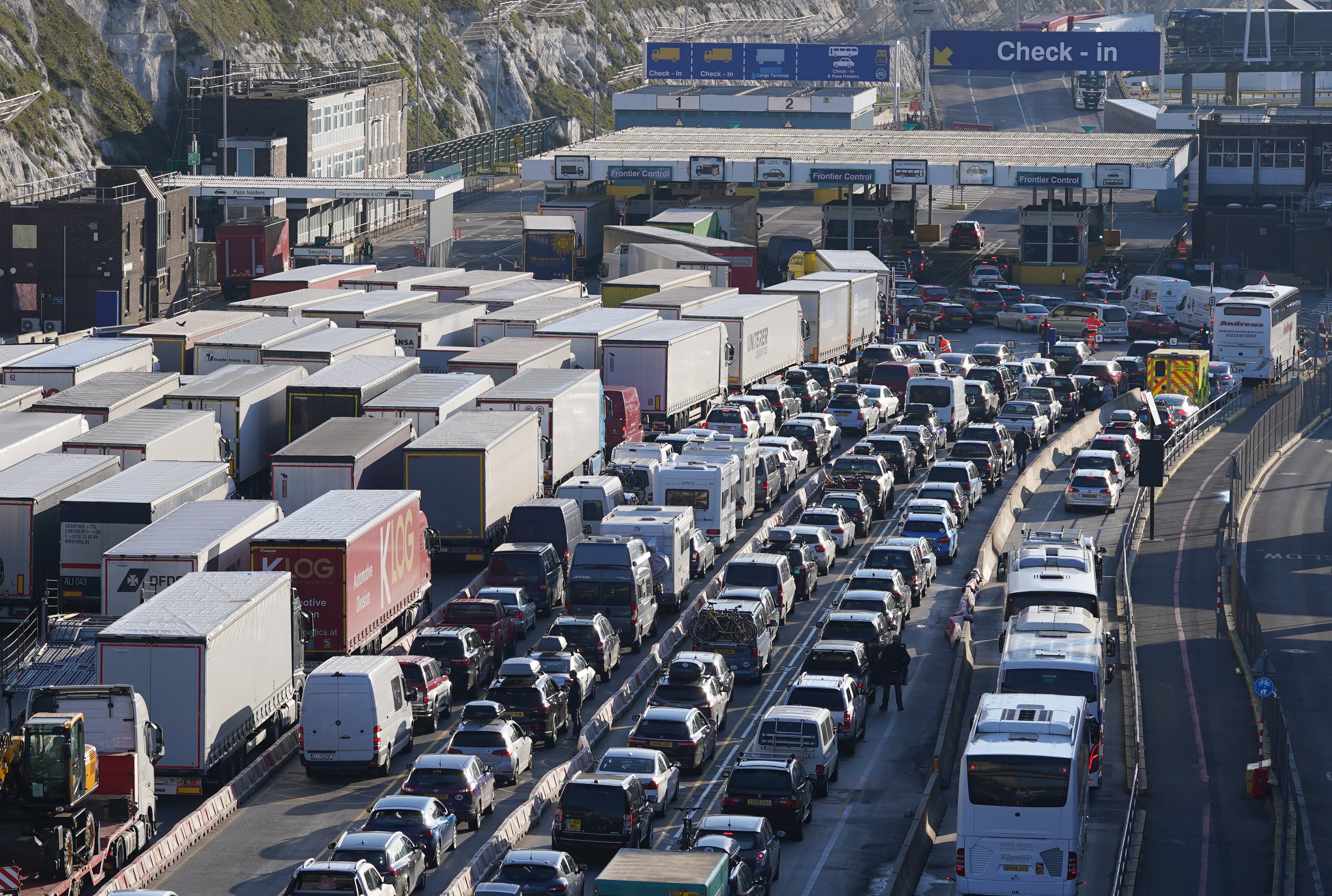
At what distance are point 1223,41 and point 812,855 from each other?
126 m

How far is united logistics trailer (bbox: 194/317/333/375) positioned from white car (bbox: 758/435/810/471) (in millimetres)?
13878

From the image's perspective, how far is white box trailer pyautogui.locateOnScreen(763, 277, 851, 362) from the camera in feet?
243

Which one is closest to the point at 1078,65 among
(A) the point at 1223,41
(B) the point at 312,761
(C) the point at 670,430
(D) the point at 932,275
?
(A) the point at 1223,41

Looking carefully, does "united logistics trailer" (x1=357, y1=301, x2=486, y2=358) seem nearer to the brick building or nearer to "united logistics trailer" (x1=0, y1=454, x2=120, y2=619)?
the brick building

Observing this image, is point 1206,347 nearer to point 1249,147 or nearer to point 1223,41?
point 1249,147

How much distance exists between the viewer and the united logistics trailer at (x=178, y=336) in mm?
58625

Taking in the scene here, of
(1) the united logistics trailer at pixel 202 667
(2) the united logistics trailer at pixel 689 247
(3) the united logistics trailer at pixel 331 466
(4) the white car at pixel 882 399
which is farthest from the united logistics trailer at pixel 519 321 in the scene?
(1) the united logistics trailer at pixel 202 667

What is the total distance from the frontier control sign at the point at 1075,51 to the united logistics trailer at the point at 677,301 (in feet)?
259

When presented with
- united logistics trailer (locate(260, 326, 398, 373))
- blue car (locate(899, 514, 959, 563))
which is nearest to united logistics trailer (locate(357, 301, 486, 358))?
united logistics trailer (locate(260, 326, 398, 373))

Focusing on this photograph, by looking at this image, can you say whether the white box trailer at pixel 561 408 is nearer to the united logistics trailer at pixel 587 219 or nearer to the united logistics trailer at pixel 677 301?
the united logistics trailer at pixel 677 301

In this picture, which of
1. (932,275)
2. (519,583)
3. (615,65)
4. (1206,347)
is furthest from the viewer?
(615,65)

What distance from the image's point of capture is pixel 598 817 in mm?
29094

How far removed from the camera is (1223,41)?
145750 mm

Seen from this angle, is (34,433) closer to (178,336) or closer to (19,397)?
(19,397)
